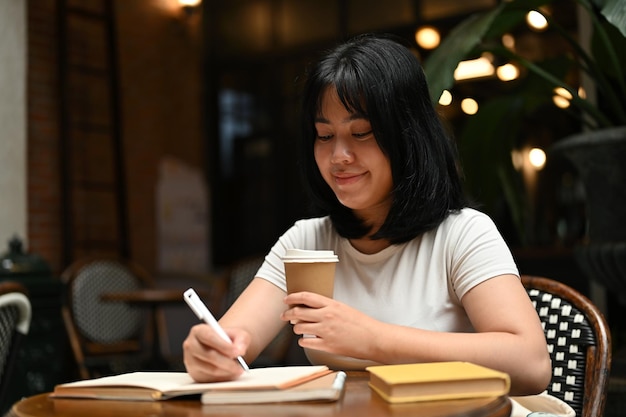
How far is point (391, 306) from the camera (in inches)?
61.5

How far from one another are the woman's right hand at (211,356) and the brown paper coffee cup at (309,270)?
0.13 meters

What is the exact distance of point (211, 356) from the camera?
47.0 inches

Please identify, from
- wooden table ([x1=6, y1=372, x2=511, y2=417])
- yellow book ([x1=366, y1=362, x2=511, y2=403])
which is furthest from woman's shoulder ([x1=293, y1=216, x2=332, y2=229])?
yellow book ([x1=366, y1=362, x2=511, y2=403])

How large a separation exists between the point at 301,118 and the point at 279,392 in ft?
2.35

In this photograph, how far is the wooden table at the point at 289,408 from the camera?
3.31 feet

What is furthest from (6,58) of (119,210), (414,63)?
(414,63)

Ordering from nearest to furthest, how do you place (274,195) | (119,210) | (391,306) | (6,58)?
(391,306), (6,58), (119,210), (274,195)

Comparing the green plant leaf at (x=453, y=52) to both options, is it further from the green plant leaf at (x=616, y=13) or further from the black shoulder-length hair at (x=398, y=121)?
the black shoulder-length hair at (x=398, y=121)

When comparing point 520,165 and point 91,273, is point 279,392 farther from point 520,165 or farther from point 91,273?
point 520,165

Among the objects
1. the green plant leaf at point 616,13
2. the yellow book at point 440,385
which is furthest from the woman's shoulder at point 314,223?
the green plant leaf at point 616,13

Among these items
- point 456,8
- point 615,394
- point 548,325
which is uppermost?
point 456,8

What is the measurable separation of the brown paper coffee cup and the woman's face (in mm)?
336

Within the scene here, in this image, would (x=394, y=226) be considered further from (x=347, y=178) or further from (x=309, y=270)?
(x=309, y=270)

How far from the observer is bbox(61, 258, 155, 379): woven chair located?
15.9 ft
